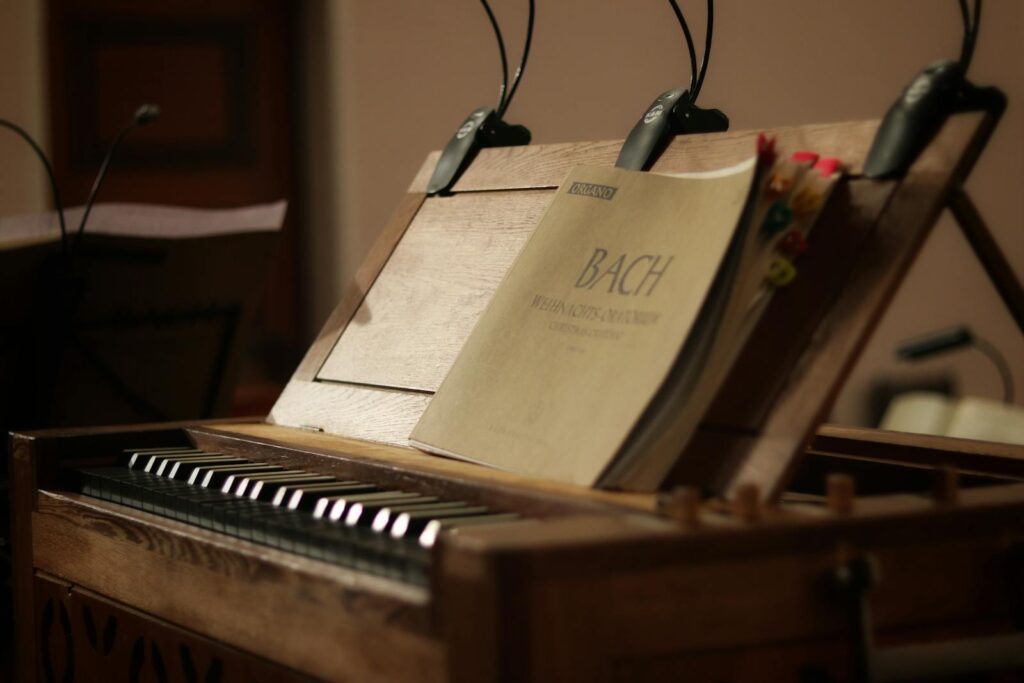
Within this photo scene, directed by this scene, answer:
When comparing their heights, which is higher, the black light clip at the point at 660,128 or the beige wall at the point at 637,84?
the beige wall at the point at 637,84

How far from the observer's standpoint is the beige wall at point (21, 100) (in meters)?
4.43

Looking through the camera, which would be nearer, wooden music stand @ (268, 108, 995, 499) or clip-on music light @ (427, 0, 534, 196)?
wooden music stand @ (268, 108, 995, 499)

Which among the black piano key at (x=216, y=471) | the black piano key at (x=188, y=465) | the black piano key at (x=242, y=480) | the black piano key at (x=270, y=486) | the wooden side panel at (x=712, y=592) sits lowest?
the wooden side panel at (x=712, y=592)

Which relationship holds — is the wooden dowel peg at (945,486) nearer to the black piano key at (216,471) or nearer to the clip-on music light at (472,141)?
the black piano key at (216,471)

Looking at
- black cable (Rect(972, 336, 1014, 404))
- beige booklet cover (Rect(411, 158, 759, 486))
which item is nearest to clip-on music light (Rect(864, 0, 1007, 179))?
beige booklet cover (Rect(411, 158, 759, 486))

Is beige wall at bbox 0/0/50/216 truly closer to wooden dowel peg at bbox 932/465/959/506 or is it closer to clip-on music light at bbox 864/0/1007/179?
clip-on music light at bbox 864/0/1007/179

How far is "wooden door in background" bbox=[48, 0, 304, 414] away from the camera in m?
4.66

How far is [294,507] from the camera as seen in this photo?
114 cm

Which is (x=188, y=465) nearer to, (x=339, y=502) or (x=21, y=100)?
(x=339, y=502)

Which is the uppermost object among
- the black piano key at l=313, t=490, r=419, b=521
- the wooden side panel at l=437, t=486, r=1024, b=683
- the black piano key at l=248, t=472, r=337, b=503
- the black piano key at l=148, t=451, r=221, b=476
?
the black piano key at l=148, t=451, r=221, b=476

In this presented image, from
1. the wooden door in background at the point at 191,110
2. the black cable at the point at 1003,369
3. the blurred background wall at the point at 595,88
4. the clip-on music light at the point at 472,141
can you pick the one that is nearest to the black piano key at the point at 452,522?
the clip-on music light at the point at 472,141

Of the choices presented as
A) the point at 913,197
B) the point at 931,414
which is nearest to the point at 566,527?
Result: the point at 913,197

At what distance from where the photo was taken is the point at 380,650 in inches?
36.5

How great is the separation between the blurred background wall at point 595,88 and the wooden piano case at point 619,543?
8.69 ft
